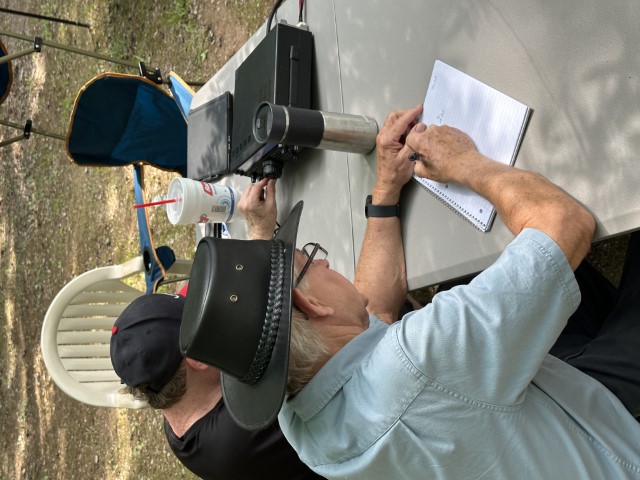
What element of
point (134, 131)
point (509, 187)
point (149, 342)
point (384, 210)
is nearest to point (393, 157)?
point (384, 210)

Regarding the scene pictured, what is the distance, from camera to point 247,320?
1.03 m

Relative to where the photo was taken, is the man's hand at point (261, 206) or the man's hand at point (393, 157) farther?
the man's hand at point (261, 206)

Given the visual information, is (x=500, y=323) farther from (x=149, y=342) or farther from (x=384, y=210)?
(x=149, y=342)

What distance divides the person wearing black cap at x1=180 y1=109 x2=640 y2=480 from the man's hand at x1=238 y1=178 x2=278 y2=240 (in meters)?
0.54

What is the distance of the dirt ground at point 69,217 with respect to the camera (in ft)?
13.1

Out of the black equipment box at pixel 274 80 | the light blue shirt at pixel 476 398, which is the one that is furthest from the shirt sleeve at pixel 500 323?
the black equipment box at pixel 274 80

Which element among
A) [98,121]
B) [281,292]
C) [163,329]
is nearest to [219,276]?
[281,292]

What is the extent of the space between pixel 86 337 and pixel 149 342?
946 mm

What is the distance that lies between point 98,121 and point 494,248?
1.91 metres

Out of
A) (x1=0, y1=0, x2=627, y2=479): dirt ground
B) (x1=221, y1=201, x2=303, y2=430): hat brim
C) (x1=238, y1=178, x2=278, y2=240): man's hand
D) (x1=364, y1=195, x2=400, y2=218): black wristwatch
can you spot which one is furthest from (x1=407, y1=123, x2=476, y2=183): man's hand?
(x1=0, y1=0, x2=627, y2=479): dirt ground

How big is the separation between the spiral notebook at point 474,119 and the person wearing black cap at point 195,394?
0.64 m

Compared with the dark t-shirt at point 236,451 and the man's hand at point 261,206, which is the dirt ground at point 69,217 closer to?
the man's hand at point 261,206

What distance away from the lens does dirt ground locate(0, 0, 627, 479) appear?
13.1ft

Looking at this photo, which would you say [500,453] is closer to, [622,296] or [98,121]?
[622,296]
